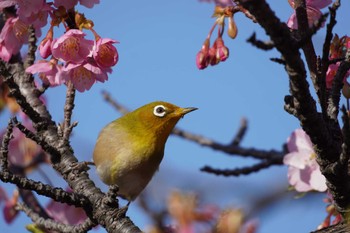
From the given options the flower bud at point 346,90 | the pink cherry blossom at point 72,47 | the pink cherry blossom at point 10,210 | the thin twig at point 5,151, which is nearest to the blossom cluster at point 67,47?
the pink cherry blossom at point 72,47

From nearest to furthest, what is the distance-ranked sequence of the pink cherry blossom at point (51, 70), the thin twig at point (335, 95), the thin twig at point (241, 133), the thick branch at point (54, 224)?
the thin twig at point (335, 95)
the thick branch at point (54, 224)
the pink cherry blossom at point (51, 70)
the thin twig at point (241, 133)

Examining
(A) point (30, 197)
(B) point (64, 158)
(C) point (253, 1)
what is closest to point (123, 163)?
(A) point (30, 197)

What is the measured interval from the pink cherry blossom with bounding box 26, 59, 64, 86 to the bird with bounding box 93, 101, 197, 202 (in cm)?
110

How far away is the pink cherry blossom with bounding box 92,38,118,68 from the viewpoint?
337cm

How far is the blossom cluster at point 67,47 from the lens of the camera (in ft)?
10.8

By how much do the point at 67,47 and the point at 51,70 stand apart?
35 cm

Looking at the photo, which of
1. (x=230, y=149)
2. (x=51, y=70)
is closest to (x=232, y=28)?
(x=51, y=70)

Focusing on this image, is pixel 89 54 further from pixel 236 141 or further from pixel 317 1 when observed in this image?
pixel 236 141

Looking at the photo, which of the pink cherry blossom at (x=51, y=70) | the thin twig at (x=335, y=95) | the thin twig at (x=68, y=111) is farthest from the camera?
the pink cherry blossom at (x=51, y=70)

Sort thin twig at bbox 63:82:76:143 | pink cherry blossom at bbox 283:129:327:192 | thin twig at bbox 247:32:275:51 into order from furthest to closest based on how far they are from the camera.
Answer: pink cherry blossom at bbox 283:129:327:192
thin twig at bbox 63:82:76:143
thin twig at bbox 247:32:275:51

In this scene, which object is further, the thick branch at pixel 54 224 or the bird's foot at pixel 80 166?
the bird's foot at pixel 80 166

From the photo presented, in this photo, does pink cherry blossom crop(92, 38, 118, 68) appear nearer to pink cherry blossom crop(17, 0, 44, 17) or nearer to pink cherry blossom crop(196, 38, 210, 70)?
pink cherry blossom crop(17, 0, 44, 17)

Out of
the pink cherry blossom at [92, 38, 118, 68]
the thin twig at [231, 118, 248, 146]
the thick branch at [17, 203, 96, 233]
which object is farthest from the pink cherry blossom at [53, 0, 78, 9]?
the thin twig at [231, 118, 248, 146]

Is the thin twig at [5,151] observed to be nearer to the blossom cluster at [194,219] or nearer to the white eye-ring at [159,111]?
the blossom cluster at [194,219]
